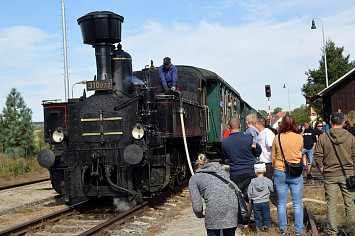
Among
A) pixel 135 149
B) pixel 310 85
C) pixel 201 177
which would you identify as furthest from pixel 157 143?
pixel 310 85

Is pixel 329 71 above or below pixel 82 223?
above

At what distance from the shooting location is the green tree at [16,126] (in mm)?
22625

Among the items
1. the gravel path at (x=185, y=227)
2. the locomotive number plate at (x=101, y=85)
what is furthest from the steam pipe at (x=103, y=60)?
the gravel path at (x=185, y=227)

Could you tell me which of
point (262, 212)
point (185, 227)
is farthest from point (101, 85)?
point (262, 212)

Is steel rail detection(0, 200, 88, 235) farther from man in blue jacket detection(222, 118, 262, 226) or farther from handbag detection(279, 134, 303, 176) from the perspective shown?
handbag detection(279, 134, 303, 176)

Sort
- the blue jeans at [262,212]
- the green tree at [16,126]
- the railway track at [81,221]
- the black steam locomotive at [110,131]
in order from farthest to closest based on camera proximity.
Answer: the green tree at [16,126], the black steam locomotive at [110,131], the railway track at [81,221], the blue jeans at [262,212]

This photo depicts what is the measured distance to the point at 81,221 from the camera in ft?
23.1

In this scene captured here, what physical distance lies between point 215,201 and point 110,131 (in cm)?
450

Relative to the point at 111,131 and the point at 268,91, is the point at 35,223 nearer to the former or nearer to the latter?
the point at 111,131

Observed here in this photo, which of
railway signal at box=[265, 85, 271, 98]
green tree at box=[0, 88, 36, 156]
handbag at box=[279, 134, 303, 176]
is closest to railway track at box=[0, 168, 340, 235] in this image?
handbag at box=[279, 134, 303, 176]

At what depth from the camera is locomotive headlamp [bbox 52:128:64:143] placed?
7.96m

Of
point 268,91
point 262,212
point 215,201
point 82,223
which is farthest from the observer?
point 268,91

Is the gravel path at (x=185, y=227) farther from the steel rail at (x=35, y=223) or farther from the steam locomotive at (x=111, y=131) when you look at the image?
the steel rail at (x=35, y=223)

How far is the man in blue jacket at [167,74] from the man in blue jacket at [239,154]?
368 cm
